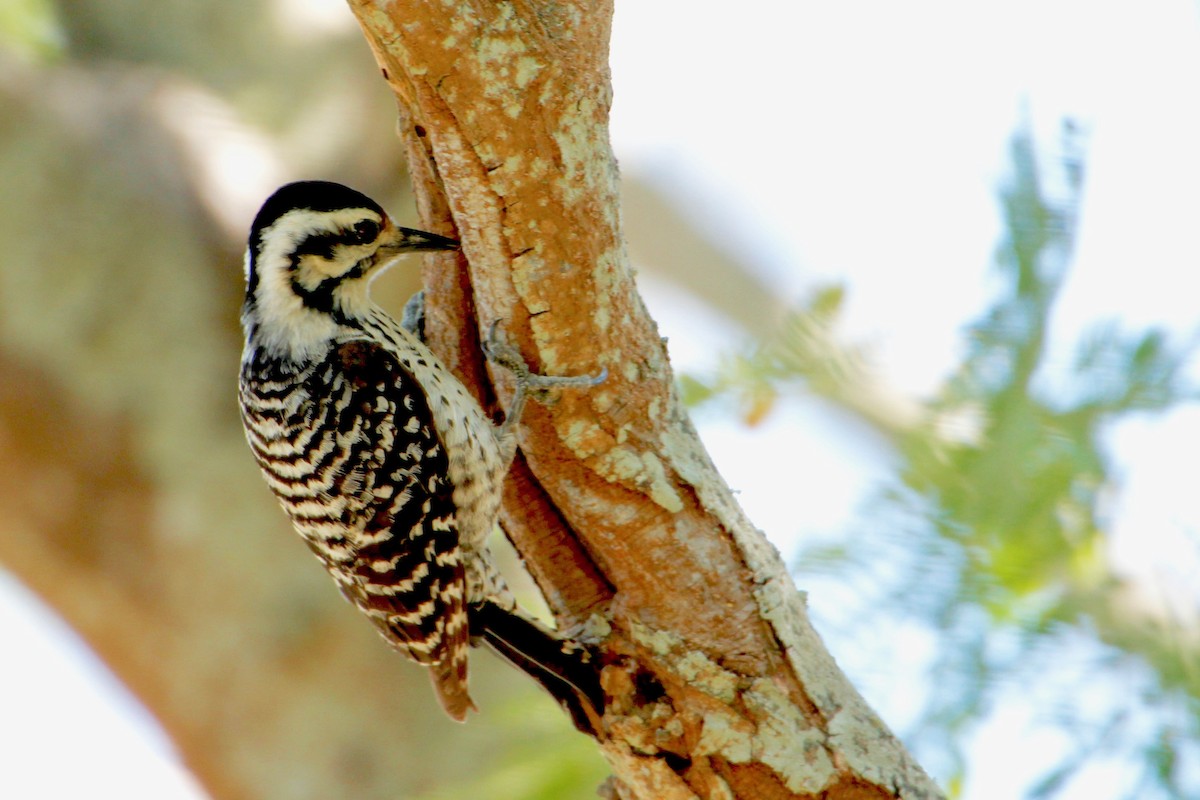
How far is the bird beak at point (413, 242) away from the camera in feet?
8.91

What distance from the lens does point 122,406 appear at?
5.40 m

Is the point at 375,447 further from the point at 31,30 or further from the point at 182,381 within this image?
the point at 31,30

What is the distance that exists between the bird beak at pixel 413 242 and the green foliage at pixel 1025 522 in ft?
2.59

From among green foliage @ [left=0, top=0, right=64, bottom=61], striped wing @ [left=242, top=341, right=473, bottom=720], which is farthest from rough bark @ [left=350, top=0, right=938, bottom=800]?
green foliage @ [left=0, top=0, right=64, bottom=61]

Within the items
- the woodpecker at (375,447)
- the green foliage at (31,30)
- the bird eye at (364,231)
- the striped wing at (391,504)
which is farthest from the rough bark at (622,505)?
the green foliage at (31,30)

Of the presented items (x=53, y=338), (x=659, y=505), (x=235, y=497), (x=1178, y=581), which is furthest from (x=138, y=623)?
(x=1178, y=581)

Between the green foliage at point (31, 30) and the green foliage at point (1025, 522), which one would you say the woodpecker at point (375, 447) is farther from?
the green foliage at point (31, 30)

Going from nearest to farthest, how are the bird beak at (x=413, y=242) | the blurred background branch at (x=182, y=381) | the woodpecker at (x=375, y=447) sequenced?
1. the bird beak at (x=413, y=242)
2. the woodpecker at (x=375, y=447)
3. the blurred background branch at (x=182, y=381)

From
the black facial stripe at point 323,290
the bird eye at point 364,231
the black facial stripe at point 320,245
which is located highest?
the bird eye at point 364,231

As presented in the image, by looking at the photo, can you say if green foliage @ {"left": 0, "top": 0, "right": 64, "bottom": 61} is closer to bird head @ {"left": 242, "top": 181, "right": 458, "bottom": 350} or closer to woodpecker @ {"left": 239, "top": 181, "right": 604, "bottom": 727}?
bird head @ {"left": 242, "top": 181, "right": 458, "bottom": 350}

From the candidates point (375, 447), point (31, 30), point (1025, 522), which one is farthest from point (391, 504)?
point (31, 30)

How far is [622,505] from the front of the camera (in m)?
2.62

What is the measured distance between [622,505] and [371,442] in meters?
0.86

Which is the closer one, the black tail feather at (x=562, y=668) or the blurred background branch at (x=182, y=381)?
the black tail feather at (x=562, y=668)
